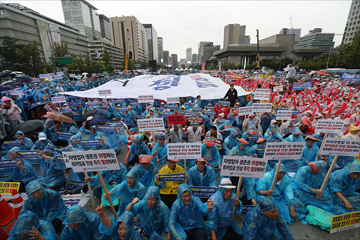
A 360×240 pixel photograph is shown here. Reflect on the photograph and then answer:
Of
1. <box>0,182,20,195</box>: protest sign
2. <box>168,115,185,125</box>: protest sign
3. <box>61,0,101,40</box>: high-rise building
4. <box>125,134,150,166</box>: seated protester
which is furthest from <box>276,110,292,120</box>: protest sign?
<box>61,0,101,40</box>: high-rise building

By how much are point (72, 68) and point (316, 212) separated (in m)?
45.2

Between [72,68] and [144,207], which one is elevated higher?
[72,68]

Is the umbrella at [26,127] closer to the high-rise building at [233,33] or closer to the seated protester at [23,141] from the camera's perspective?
the seated protester at [23,141]

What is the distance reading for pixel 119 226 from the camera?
8.71 feet

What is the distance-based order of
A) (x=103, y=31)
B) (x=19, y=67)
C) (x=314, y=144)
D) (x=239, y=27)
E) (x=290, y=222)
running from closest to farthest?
(x=290, y=222) → (x=314, y=144) → (x=19, y=67) → (x=103, y=31) → (x=239, y=27)

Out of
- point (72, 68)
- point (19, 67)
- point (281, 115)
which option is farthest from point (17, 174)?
point (19, 67)

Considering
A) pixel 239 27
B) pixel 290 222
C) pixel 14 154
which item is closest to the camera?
pixel 290 222

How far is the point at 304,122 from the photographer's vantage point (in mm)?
6762

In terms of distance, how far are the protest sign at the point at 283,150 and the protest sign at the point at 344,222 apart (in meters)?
1.53

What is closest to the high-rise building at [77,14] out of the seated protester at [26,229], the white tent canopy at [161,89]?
the white tent canopy at [161,89]

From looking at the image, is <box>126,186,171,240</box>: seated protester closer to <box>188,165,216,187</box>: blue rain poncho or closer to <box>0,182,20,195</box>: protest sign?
<box>188,165,216,187</box>: blue rain poncho

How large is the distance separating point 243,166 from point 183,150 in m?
1.32

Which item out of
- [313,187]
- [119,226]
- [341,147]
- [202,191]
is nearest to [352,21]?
[341,147]

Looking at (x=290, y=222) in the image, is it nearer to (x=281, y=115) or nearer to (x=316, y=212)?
(x=316, y=212)
